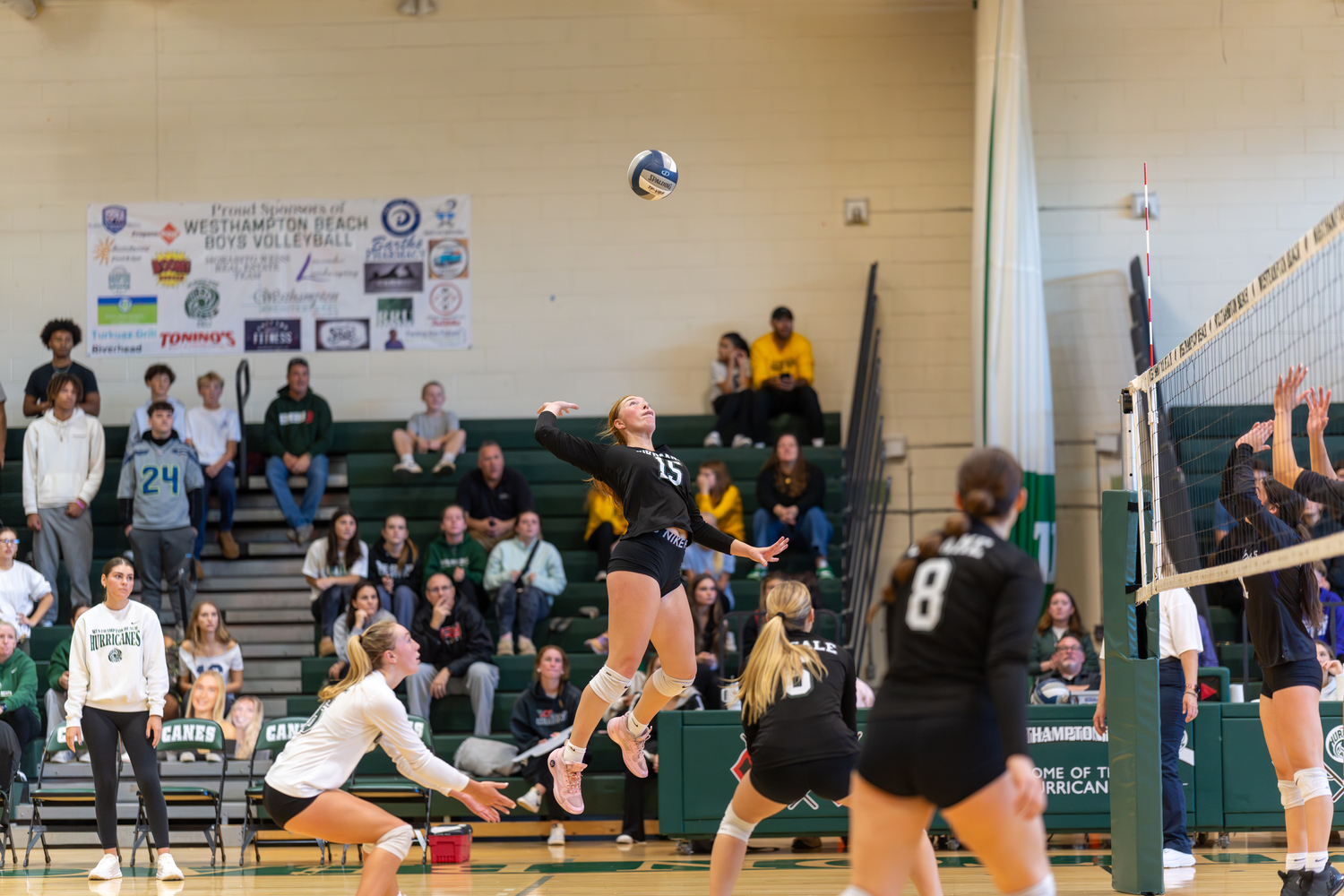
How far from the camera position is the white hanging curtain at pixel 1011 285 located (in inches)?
492

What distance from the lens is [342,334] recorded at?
48.4 feet

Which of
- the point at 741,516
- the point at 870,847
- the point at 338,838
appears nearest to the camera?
the point at 870,847

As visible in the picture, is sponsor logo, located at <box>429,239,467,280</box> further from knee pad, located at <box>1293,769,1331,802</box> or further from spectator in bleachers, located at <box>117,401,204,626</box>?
knee pad, located at <box>1293,769,1331,802</box>

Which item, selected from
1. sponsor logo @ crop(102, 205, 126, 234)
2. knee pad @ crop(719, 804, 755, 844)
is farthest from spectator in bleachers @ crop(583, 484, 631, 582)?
knee pad @ crop(719, 804, 755, 844)

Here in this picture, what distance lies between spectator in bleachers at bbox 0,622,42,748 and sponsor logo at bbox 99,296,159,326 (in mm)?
5346

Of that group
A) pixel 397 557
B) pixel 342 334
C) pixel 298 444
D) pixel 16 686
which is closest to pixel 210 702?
pixel 16 686

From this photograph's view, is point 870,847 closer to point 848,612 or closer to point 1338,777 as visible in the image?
point 1338,777

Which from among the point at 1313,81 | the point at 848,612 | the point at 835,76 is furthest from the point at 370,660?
the point at 1313,81

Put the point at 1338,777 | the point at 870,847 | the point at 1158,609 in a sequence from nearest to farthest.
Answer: the point at 870,847, the point at 1158,609, the point at 1338,777

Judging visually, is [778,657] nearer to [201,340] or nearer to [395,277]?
[395,277]

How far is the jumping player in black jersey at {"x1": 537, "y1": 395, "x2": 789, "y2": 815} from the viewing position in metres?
5.97

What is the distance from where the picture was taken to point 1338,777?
8.78 meters

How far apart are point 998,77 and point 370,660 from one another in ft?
31.5

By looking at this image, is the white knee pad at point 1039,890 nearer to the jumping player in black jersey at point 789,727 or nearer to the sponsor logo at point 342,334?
the jumping player in black jersey at point 789,727
